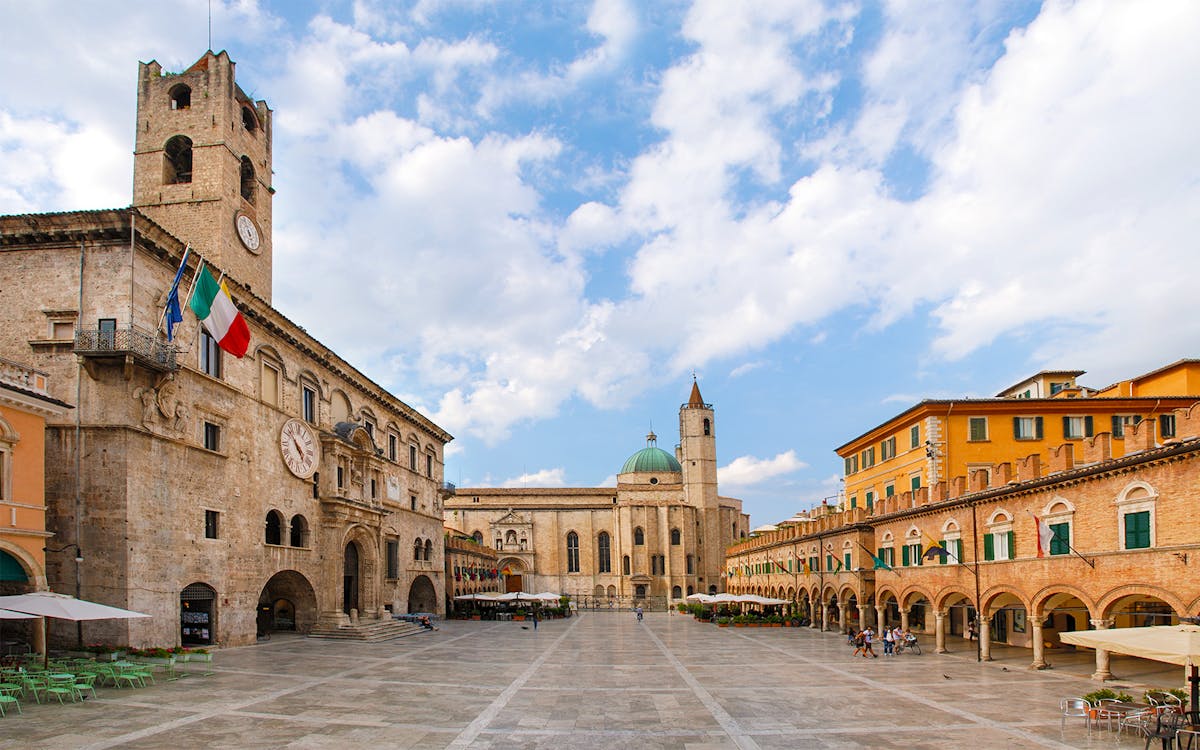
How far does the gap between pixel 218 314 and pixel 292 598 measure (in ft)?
65.2

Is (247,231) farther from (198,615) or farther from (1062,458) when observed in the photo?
(1062,458)

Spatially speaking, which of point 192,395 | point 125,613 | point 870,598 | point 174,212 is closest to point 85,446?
point 192,395

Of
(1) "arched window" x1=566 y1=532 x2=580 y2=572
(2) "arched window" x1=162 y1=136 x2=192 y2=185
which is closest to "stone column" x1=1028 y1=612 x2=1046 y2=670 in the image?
(2) "arched window" x1=162 y1=136 x2=192 y2=185

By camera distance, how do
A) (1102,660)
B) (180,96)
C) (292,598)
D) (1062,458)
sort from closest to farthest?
(1102,660) < (1062,458) < (180,96) < (292,598)

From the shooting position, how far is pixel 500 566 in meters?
103

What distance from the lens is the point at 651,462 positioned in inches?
4596

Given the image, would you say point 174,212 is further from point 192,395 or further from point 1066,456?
point 1066,456

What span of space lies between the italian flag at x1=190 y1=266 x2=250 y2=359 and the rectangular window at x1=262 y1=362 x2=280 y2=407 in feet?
34.4

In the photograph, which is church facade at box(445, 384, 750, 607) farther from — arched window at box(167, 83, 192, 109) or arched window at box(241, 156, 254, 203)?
arched window at box(167, 83, 192, 109)

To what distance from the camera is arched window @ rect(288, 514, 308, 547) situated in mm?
41062

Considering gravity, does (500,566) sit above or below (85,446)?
below

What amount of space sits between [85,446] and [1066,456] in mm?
32708

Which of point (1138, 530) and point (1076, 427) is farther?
point (1076, 427)

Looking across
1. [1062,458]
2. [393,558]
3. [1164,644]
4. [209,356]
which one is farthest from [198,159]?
[1164,644]
